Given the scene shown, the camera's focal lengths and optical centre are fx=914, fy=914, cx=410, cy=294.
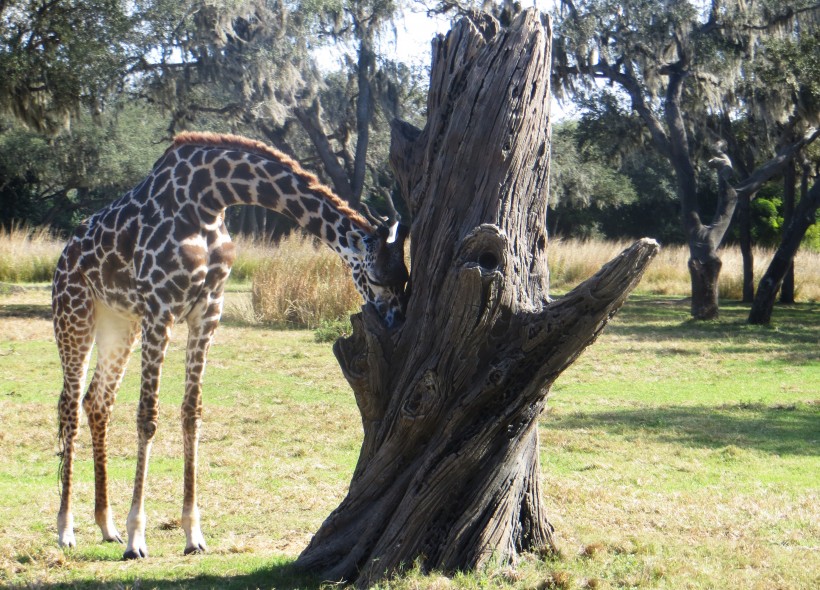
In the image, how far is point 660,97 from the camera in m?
21.7

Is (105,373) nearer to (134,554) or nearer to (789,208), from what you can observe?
(134,554)

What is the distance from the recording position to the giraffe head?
4812 mm

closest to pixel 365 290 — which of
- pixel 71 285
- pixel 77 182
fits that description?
pixel 71 285

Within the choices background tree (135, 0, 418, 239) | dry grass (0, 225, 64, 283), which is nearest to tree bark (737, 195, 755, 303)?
background tree (135, 0, 418, 239)

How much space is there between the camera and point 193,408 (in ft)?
17.8

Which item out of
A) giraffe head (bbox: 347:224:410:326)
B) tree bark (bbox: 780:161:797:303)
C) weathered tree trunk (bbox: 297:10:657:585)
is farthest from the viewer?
tree bark (bbox: 780:161:797:303)

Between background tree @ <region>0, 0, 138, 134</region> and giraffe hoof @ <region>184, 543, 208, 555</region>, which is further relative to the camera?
background tree @ <region>0, 0, 138, 134</region>

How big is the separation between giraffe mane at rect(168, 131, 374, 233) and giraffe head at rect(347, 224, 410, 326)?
0.61ft

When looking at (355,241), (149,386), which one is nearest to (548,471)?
(355,241)

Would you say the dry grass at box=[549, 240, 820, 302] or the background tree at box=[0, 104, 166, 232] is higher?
the background tree at box=[0, 104, 166, 232]

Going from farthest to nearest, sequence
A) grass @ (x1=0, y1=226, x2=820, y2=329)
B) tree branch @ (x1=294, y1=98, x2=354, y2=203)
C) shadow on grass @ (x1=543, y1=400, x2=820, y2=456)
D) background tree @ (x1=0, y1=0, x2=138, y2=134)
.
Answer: tree branch @ (x1=294, y1=98, x2=354, y2=203)
background tree @ (x1=0, y1=0, x2=138, y2=134)
grass @ (x1=0, y1=226, x2=820, y2=329)
shadow on grass @ (x1=543, y1=400, x2=820, y2=456)

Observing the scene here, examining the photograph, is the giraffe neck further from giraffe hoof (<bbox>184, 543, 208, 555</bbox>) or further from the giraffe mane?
giraffe hoof (<bbox>184, 543, 208, 555</bbox>)

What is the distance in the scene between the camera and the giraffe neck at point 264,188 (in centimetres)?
523

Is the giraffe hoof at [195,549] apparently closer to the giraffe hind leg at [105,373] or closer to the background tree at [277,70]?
the giraffe hind leg at [105,373]
